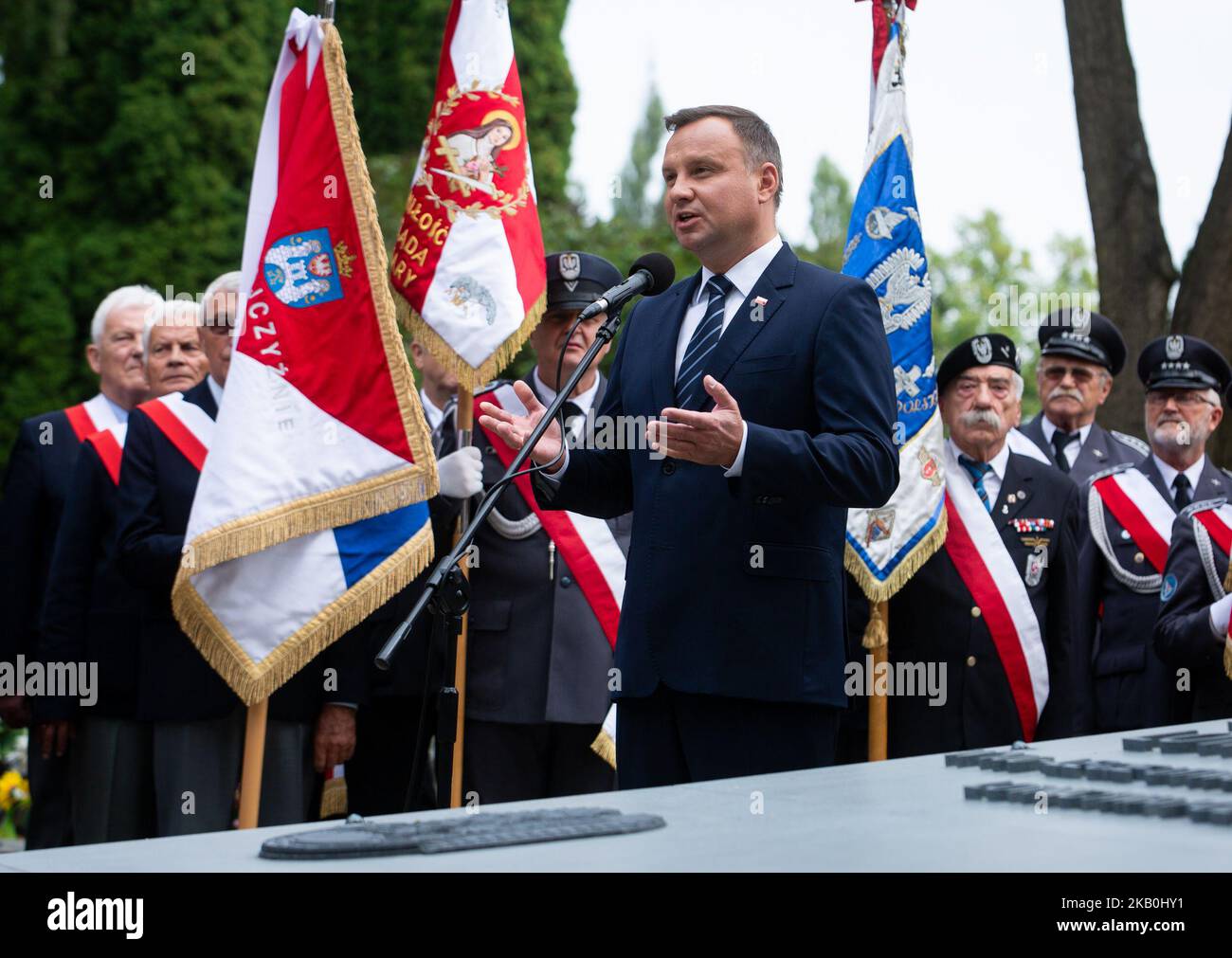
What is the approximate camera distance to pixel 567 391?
3.07 metres

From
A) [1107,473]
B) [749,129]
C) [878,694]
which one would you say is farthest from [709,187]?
[1107,473]

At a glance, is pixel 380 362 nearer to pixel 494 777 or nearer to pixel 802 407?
pixel 494 777

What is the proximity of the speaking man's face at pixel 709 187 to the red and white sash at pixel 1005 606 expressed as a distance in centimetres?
210

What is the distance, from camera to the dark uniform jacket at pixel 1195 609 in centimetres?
465

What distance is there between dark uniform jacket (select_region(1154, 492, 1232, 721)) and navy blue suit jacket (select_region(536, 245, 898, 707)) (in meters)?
1.75

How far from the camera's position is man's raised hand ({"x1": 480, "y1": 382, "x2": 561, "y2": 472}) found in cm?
333

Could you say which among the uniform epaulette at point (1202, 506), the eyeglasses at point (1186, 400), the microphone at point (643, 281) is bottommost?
the uniform epaulette at point (1202, 506)

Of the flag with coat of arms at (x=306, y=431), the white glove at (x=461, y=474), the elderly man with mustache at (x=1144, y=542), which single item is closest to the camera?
the flag with coat of arms at (x=306, y=431)

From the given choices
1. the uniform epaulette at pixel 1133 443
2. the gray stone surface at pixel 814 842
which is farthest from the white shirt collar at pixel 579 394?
the gray stone surface at pixel 814 842

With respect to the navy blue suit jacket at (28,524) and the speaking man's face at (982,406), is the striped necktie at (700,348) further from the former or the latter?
the navy blue suit jacket at (28,524)

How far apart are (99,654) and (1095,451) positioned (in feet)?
13.0

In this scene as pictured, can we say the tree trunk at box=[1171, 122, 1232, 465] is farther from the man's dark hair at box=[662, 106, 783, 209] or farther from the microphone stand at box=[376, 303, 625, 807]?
the microphone stand at box=[376, 303, 625, 807]

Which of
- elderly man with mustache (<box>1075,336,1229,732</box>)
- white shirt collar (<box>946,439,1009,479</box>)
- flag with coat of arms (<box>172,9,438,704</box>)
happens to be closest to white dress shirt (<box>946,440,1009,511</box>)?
white shirt collar (<box>946,439,1009,479</box>)
